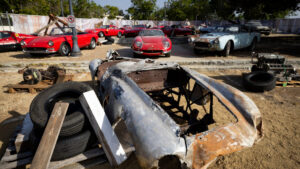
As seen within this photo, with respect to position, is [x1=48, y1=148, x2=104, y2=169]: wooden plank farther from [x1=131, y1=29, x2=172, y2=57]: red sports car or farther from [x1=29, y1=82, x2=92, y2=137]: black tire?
[x1=131, y1=29, x2=172, y2=57]: red sports car

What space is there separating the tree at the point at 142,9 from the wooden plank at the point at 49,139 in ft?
146

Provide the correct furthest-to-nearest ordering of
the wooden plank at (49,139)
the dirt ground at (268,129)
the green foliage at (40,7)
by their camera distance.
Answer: the green foliage at (40,7) < the dirt ground at (268,129) < the wooden plank at (49,139)

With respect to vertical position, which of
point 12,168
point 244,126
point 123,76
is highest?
point 123,76

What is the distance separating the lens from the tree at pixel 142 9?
4186cm

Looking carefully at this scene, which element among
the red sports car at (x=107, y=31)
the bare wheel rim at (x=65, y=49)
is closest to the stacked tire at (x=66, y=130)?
the bare wheel rim at (x=65, y=49)

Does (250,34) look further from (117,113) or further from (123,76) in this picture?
(117,113)

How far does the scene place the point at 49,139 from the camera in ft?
5.99

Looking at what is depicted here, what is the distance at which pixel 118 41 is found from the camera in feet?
43.9

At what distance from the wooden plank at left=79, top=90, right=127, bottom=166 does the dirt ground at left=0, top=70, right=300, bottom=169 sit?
50cm

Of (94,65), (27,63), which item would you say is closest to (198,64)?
(94,65)

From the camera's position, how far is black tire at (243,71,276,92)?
4.42 metres

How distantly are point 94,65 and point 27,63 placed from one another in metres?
4.38

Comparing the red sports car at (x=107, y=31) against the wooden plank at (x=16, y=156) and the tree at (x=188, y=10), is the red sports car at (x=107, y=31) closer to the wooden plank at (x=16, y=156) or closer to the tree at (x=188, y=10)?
the wooden plank at (x=16, y=156)

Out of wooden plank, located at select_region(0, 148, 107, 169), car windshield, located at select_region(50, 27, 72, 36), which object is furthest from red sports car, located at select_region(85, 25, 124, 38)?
wooden plank, located at select_region(0, 148, 107, 169)
